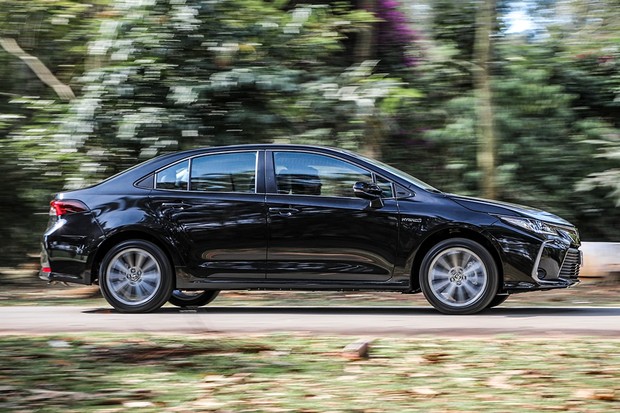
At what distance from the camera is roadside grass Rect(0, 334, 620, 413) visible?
547 cm

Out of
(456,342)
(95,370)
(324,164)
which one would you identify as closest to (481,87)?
(324,164)

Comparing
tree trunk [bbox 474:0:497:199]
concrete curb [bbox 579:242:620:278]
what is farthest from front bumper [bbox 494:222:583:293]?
tree trunk [bbox 474:0:497:199]

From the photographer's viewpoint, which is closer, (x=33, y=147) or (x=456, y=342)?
(x=456, y=342)

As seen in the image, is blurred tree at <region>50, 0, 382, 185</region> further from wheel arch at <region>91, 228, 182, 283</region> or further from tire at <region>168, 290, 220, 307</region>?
wheel arch at <region>91, 228, 182, 283</region>

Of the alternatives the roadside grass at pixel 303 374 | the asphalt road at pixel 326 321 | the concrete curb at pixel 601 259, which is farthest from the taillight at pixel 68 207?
the concrete curb at pixel 601 259

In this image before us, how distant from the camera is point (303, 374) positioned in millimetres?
6293

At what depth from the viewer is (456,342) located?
24.5 ft

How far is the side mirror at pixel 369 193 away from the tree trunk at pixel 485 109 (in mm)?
5584

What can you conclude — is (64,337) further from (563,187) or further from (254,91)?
(563,187)

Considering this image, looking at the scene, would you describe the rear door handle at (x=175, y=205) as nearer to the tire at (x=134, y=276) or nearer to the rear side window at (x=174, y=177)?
the rear side window at (x=174, y=177)

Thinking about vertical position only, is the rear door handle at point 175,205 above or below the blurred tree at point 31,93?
below

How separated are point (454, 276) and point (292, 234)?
1.60 meters

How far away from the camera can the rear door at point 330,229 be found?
32.9 ft

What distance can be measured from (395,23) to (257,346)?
10.1 meters
